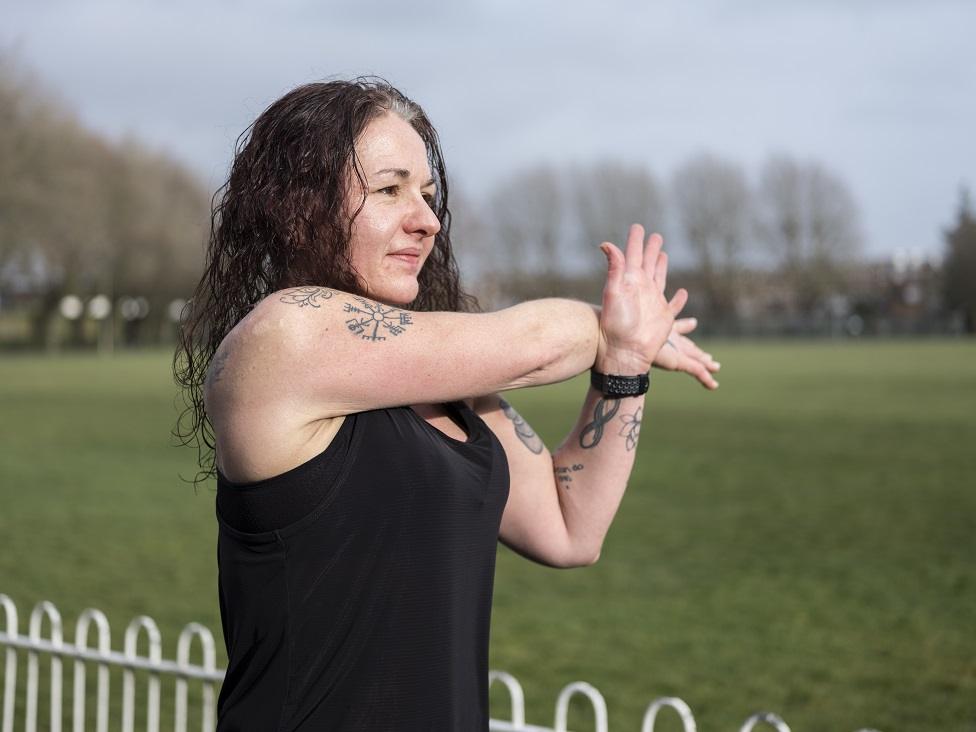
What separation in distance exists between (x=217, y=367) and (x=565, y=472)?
0.78 meters

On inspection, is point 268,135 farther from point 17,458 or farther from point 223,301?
point 17,458

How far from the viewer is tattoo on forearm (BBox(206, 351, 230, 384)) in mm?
1792

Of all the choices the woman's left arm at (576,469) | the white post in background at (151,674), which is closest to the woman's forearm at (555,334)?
the woman's left arm at (576,469)

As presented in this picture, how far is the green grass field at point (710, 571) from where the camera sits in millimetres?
6879

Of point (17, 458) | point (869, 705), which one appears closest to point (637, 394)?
point (869, 705)

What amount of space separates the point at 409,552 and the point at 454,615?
0.14 meters

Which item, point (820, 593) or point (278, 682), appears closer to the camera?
point (278, 682)

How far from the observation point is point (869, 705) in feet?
21.2

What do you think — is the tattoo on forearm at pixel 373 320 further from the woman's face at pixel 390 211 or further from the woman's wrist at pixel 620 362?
the woman's wrist at pixel 620 362

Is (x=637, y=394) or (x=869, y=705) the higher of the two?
(x=637, y=394)

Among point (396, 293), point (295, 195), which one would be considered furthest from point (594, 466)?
point (295, 195)

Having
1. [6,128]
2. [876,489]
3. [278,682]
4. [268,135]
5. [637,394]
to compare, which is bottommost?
[876,489]

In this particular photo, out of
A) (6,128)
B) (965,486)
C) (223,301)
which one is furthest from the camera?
(6,128)

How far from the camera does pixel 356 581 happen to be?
5.88 ft
